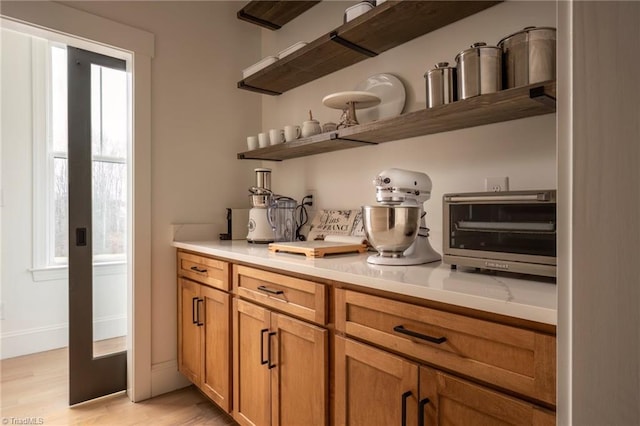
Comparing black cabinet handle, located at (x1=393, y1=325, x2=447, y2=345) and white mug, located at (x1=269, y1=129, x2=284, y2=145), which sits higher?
white mug, located at (x1=269, y1=129, x2=284, y2=145)

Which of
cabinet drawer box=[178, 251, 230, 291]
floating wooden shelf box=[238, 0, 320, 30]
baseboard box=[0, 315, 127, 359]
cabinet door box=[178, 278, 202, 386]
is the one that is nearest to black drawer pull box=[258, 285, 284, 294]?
cabinet drawer box=[178, 251, 230, 291]

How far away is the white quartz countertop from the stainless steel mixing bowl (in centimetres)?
8

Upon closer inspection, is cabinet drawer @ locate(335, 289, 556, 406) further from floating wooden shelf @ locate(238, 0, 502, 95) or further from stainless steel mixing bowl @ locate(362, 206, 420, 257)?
floating wooden shelf @ locate(238, 0, 502, 95)

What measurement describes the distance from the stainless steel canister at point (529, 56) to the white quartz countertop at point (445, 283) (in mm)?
596

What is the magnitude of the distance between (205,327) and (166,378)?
1.95ft

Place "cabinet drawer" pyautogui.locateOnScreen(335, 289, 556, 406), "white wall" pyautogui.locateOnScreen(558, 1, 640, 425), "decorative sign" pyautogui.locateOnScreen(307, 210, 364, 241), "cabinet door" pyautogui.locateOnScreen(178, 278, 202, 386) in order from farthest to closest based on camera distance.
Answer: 1. "cabinet door" pyautogui.locateOnScreen(178, 278, 202, 386)
2. "decorative sign" pyautogui.locateOnScreen(307, 210, 364, 241)
3. "cabinet drawer" pyautogui.locateOnScreen(335, 289, 556, 406)
4. "white wall" pyautogui.locateOnScreen(558, 1, 640, 425)

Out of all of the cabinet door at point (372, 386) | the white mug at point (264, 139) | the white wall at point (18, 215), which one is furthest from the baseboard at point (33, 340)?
the cabinet door at point (372, 386)

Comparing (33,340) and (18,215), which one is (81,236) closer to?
(18,215)

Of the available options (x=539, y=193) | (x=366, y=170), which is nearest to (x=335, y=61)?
(x=366, y=170)

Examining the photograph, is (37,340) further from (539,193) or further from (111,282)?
(539,193)

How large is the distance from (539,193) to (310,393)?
0.96m

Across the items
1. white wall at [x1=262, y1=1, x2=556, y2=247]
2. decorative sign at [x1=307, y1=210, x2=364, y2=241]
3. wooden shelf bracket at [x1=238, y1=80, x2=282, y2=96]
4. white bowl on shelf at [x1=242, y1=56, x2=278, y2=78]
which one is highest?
white bowl on shelf at [x1=242, y1=56, x2=278, y2=78]

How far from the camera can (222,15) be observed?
2.53 meters

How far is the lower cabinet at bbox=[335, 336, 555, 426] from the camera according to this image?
32.1 inches
